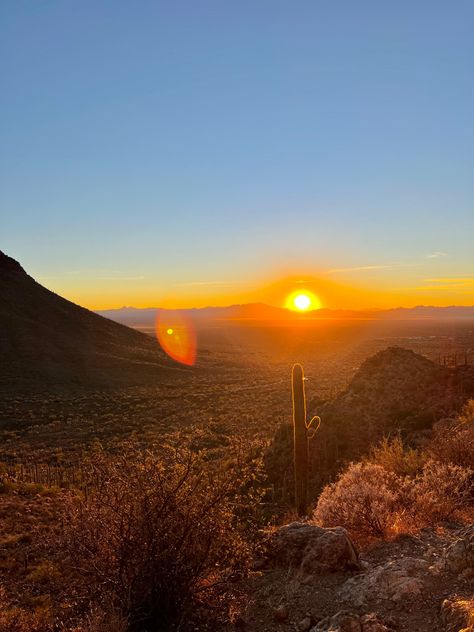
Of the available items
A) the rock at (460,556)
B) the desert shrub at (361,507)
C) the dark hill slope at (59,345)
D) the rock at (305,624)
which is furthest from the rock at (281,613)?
the dark hill slope at (59,345)

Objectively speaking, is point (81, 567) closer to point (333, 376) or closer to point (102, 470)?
point (102, 470)

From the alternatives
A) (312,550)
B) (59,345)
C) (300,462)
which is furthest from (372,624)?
(59,345)

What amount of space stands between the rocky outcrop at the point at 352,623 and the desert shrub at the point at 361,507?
2.52 metres

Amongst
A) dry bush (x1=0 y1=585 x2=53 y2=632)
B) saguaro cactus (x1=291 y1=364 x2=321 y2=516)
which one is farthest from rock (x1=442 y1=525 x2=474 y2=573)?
saguaro cactus (x1=291 y1=364 x2=321 y2=516)

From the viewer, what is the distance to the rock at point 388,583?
5514 millimetres

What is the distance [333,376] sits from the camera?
197 feet

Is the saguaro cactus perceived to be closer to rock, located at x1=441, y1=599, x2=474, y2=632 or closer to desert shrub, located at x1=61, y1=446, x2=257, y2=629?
desert shrub, located at x1=61, y1=446, x2=257, y2=629

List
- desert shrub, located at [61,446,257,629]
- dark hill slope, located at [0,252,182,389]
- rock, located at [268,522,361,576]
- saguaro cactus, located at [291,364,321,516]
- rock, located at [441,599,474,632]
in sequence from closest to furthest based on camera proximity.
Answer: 1. rock, located at [441,599,474,632]
2. desert shrub, located at [61,446,257,629]
3. rock, located at [268,522,361,576]
4. saguaro cactus, located at [291,364,321,516]
5. dark hill slope, located at [0,252,182,389]

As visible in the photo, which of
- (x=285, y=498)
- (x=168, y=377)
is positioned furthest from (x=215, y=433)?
(x=168, y=377)

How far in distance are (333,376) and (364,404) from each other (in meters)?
40.4

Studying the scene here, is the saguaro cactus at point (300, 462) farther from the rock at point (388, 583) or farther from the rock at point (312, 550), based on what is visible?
the rock at point (388, 583)

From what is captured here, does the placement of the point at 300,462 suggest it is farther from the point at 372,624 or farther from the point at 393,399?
the point at 393,399

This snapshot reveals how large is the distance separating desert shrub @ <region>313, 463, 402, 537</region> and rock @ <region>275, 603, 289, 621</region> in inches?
88.8

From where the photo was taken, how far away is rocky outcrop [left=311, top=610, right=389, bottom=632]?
4.88 m
